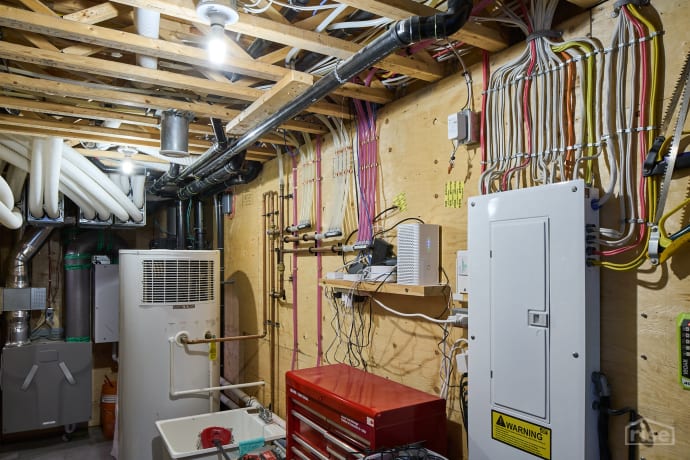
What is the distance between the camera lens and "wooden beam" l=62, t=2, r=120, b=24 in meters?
1.68

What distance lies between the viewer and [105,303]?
14.7 feet

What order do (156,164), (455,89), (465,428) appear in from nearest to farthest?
(465,428)
(455,89)
(156,164)

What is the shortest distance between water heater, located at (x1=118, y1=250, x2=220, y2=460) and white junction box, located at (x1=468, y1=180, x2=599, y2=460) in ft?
7.77

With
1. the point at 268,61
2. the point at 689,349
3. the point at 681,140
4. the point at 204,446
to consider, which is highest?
the point at 268,61

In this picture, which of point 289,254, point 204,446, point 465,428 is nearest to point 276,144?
point 289,254

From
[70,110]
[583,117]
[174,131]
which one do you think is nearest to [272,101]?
[174,131]

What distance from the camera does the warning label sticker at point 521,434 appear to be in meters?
1.42

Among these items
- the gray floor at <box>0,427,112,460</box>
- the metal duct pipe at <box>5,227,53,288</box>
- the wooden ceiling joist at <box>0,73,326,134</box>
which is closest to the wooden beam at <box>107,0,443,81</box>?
the wooden ceiling joist at <box>0,73,326,134</box>

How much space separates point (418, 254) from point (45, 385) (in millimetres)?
3813

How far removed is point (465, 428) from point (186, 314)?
225 centimetres

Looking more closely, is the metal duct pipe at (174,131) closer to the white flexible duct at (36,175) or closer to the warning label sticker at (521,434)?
the white flexible duct at (36,175)

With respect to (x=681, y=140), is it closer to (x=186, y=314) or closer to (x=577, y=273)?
(x=577, y=273)

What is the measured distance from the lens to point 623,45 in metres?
1.38

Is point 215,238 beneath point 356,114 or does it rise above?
beneath
